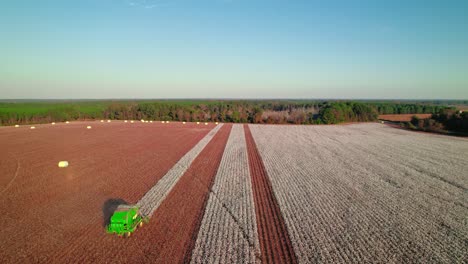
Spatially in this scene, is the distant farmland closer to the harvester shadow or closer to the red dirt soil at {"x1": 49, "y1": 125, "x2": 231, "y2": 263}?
the red dirt soil at {"x1": 49, "y1": 125, "x2": 231, "y2": 263}

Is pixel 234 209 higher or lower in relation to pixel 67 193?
lower

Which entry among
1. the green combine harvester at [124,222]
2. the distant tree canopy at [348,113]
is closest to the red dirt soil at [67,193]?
the green combine harvester at [124,222]

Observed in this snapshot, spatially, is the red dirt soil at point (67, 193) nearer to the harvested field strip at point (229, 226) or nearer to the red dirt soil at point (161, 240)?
the red dirt soil at point (161, 240)

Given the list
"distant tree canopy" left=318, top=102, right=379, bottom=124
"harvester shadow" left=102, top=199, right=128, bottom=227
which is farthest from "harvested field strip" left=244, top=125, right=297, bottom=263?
"distant tree canopy" left=318, top=102, right=379, bottom=124

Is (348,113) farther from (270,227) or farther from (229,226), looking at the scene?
(229,226)

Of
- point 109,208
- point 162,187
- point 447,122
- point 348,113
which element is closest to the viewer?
point 109,208

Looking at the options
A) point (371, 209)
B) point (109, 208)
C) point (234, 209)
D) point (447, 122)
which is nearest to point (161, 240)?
point (234, 209)
